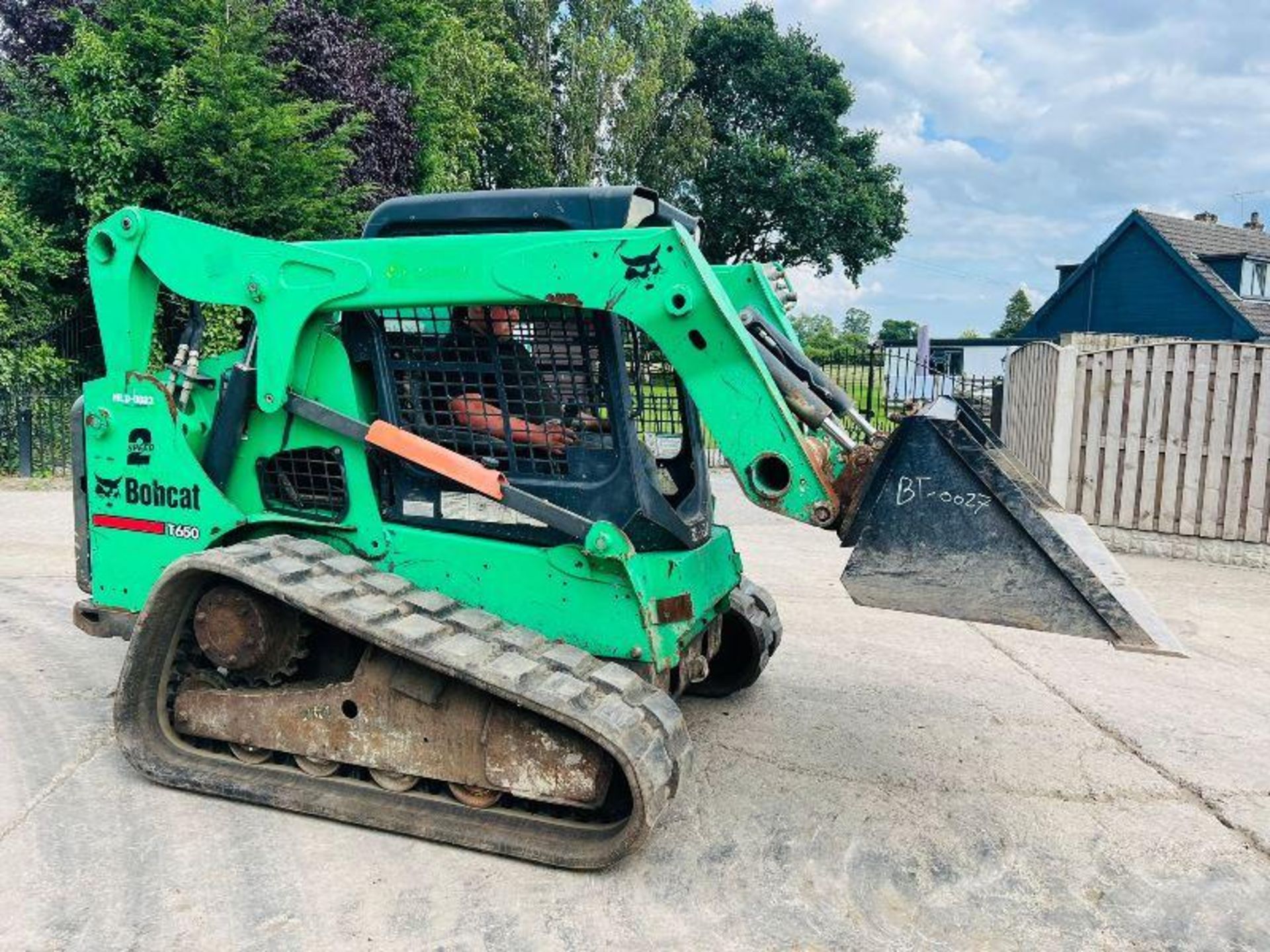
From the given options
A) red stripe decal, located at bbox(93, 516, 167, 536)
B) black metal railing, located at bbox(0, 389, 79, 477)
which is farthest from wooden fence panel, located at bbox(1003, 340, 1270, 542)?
black metal railing, located at bbox(0, 389, 79, 477)

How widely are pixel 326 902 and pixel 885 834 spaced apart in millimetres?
1878

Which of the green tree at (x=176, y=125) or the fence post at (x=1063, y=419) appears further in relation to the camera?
the green tree at (x=176, y=125)

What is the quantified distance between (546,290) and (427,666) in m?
1.33

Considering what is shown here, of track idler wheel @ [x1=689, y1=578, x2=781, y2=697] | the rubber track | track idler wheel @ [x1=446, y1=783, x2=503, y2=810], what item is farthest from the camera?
track idler wheel @ [x1=689, y1=578, x2=781, y2=697]

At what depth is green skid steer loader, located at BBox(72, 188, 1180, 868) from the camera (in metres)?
3.19

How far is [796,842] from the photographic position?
339 cm

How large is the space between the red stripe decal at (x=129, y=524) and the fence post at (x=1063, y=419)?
7.54m

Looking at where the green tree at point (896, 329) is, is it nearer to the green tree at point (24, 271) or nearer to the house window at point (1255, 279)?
the house window at point (1255, 279)

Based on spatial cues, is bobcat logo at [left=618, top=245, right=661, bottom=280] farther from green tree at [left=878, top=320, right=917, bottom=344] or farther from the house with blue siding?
green tree at [left=878, top=320, right=917, bottom=344]

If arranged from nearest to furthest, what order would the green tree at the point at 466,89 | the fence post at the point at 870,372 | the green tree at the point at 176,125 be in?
the fence post at the point at 870,372
the green tree at the point at 176,125
the green tree at the point at 466,89

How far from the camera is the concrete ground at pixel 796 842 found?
286 cm

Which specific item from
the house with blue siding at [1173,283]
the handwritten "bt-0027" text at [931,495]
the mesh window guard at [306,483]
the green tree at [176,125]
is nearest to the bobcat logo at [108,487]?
the mesh window guard at [306,483]

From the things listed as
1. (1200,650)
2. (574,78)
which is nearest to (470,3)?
(574,78)

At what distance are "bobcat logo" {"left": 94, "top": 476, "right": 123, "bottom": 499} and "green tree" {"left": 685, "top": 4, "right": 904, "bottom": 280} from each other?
29.4m
